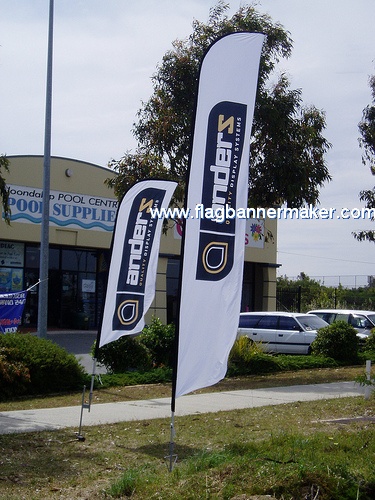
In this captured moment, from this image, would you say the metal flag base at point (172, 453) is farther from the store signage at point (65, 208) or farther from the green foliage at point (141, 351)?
the store signage at point (65, 208)

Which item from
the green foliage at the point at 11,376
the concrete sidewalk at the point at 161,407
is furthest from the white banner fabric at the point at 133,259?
the green foliage at the point at 11,376

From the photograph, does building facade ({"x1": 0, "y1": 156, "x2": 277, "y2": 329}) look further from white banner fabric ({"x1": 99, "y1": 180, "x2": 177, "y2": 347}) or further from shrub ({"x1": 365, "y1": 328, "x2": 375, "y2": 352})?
white banner fabric ({"x1": 99, "y1": 180, "x2": 177, "y2": 347})

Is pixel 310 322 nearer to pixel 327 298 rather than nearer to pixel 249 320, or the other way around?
pixel 249 320

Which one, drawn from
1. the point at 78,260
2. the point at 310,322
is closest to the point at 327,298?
the point at 78,260

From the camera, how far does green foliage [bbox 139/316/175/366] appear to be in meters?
17.2

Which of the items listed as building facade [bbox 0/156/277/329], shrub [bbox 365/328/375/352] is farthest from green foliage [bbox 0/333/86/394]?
building facade [bbox 0/156/277/329]

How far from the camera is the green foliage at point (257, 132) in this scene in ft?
58.0

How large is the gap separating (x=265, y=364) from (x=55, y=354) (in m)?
5.94

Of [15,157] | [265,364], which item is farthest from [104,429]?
[15,157]

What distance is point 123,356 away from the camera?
53.7 ft

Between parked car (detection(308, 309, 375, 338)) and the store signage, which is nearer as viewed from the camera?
parked car (detection(308, 309, 375, 338))

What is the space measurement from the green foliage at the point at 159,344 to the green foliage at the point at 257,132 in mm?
3454

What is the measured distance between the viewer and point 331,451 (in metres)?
7.47

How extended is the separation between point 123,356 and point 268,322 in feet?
23.3
